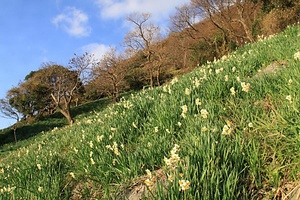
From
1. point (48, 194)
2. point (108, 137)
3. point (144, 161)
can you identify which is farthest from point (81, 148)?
point (144, 161)

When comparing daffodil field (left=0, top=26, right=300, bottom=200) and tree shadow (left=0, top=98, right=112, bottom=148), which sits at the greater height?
tree shadow (left=0, top=98, right=112, bottom=148)

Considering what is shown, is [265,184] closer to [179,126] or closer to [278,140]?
[278,140]

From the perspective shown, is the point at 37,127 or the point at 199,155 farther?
the point at 37,127

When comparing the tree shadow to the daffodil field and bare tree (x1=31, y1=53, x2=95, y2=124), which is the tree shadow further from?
the daffodil field

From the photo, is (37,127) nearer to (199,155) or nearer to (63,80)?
(63,80)

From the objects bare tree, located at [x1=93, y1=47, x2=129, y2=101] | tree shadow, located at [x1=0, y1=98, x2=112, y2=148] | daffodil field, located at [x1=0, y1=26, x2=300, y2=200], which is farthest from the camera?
bare tree, located at [x1=93, y1=47, x2=129, y2=101]

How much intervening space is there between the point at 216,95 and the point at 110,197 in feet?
7.22

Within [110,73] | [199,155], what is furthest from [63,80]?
[199,155]

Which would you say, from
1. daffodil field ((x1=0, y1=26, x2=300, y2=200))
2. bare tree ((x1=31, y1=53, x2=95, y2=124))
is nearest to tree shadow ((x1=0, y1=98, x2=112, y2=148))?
Answer: bare tree ((x1=31, y1=53, x2=95, y2=124))

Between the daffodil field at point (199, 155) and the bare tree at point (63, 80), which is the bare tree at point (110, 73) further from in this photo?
the daffodil field at point (199, 155)

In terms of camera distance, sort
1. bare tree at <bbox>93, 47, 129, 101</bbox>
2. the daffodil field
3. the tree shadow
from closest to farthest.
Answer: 1. the daffodil field
2. the tree shadow
3. bare tree at <bbox>93, 47, 129, 101</bbox>

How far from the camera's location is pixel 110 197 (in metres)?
2.62

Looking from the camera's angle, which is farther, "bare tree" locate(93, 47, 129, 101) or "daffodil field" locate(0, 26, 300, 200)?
"bare tree" locate(93, 47, 129, 101)

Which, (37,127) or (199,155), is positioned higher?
(37,127)
